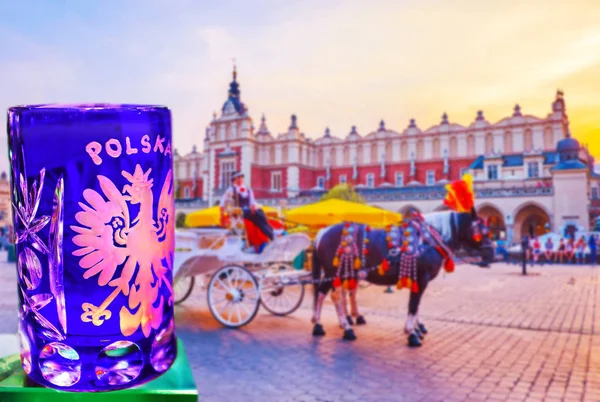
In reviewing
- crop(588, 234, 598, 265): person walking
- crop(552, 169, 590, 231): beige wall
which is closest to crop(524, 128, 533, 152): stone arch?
crop(552, 169, 590, 231): beige wall

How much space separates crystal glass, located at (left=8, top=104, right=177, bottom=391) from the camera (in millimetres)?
808

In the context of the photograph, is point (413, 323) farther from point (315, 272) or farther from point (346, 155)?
point (346, 155)

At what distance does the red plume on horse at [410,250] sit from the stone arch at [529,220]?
24.6 meters

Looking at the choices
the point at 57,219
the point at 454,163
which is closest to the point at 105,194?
the point at 57,219

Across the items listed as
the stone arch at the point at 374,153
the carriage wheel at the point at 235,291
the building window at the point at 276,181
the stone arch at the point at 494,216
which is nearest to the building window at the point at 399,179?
the stone arch at the point at 374,153

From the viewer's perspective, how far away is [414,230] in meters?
5.15

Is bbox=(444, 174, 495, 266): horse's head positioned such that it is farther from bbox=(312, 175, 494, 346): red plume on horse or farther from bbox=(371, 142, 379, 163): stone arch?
bbox=(371, 142, 379, 163): stone arch

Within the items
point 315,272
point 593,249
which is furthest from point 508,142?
point 315,272

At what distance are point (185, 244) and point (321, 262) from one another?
66.5 inches

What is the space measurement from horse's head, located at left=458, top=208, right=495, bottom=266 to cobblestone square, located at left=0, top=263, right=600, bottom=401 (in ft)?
3.01

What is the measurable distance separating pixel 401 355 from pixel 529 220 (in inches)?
1178

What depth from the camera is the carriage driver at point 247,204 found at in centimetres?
630

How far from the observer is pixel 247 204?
6.45 m

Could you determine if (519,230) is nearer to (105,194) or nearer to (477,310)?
(477,310)
